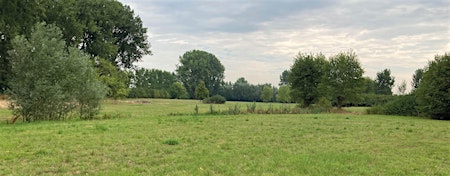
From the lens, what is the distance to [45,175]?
17.6 feet

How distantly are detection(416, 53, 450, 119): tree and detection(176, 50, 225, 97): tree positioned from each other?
65.1 m

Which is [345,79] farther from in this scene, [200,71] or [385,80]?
[200,71]

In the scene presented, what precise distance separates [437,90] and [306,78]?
12160 millimetres

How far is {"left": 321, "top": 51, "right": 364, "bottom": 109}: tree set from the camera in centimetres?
3081

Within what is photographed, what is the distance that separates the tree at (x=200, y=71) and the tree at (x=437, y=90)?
6510 centimetres

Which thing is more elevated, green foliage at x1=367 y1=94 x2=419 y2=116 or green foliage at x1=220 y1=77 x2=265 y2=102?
green foliage at x1=220 y1=77 x2=265 y2=102

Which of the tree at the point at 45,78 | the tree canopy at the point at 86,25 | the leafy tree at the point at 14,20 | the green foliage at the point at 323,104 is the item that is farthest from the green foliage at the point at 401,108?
the leafy tree at the point at 14,20

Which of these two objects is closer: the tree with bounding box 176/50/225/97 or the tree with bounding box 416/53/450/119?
the tree with bounding box 416/53/450/119

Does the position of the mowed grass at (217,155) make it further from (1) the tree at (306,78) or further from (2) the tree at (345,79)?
(1) the tree at (306,78)

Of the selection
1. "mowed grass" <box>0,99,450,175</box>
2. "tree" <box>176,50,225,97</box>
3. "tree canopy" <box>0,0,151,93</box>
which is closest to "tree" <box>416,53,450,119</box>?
"mowed grass" <box>0,99,450,175</box>

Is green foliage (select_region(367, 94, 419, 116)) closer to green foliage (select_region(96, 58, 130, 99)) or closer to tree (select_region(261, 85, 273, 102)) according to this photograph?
green foliage (select_region(96, 58, 130, 99))

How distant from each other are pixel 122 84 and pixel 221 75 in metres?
50.6

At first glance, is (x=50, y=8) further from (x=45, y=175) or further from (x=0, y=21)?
(x=45, y=175)

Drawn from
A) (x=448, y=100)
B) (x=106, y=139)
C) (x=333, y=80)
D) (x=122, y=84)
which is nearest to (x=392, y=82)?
(x=333, y=80)
